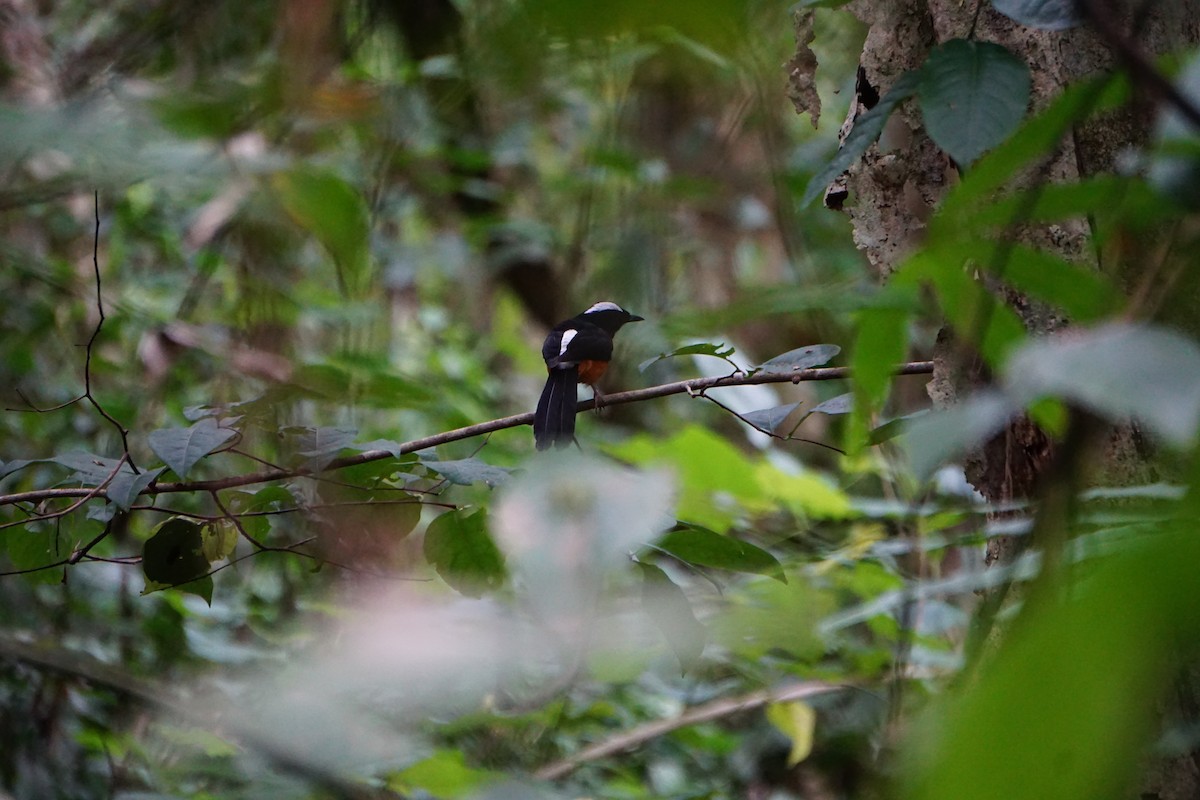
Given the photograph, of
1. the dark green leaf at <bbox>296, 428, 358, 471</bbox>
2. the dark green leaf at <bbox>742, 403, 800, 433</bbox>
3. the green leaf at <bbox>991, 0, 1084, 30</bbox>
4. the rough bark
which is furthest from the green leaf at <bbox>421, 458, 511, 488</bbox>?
the green leaf at <bbox>991, 0, 1084, 30</bbox>

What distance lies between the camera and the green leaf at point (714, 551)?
127 centimetres

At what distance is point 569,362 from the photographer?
2.81 m

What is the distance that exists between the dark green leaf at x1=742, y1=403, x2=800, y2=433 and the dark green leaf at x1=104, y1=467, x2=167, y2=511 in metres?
0.87

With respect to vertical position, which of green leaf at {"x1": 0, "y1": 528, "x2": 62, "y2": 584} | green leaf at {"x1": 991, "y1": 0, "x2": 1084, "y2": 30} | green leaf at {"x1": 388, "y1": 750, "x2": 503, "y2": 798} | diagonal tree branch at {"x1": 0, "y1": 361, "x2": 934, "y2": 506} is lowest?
green leaf at {"x1": 388, "y1": 750, "x2": 503, "y2": 798}

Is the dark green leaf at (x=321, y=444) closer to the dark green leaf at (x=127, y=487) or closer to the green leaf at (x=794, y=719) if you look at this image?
the dark green leaf at (x=127, y=487)

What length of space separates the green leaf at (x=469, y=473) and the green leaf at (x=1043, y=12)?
774 millimetres

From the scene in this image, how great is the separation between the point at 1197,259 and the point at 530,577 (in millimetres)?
250

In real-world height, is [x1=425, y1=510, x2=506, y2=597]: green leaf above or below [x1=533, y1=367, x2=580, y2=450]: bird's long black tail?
below

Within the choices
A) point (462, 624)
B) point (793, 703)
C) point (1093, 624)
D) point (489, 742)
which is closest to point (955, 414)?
point (1093, 624)

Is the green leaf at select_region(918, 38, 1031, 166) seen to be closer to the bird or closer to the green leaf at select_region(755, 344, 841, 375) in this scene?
the green leaf at select_region(755, 344, 841, 375)

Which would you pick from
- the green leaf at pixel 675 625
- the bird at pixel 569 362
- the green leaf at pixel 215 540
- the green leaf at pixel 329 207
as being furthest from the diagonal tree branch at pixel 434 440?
the green leaf at pixel 329 207

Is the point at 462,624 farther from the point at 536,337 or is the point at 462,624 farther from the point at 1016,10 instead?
the point at 536,337

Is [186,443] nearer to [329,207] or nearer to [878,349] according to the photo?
[329,207]

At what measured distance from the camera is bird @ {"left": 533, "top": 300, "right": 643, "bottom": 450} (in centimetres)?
210
